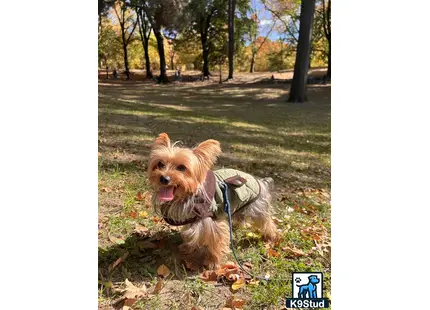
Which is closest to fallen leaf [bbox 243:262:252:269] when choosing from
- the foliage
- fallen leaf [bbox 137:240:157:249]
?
fallen leaf [bbox 137:240:157:249]

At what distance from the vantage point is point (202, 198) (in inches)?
118

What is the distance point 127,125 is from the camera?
5207 mm

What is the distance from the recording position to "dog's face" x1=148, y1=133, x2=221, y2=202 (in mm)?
2742

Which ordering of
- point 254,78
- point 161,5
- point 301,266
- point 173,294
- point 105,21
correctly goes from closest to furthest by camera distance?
point 173,294 < point 301,266 < point 105,21 < point 161,5 < point 254,78

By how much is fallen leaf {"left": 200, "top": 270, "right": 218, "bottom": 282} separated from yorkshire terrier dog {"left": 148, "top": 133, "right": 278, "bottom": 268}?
100mm

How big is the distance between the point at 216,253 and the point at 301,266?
73 centimetres

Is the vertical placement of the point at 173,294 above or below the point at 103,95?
below

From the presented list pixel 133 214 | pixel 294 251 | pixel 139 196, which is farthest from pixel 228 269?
pixel 139 196

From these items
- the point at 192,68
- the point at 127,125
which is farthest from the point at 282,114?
the point at 127,125

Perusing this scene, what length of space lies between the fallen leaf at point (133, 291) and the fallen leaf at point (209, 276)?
1.61ft

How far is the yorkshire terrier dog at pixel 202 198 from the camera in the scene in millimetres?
2770

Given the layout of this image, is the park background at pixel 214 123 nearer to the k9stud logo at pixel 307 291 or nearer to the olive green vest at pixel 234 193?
the k9stud logo at pixel 307 291

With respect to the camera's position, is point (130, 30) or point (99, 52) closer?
point (99, 52)

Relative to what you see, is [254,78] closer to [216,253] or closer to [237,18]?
[237,18]
